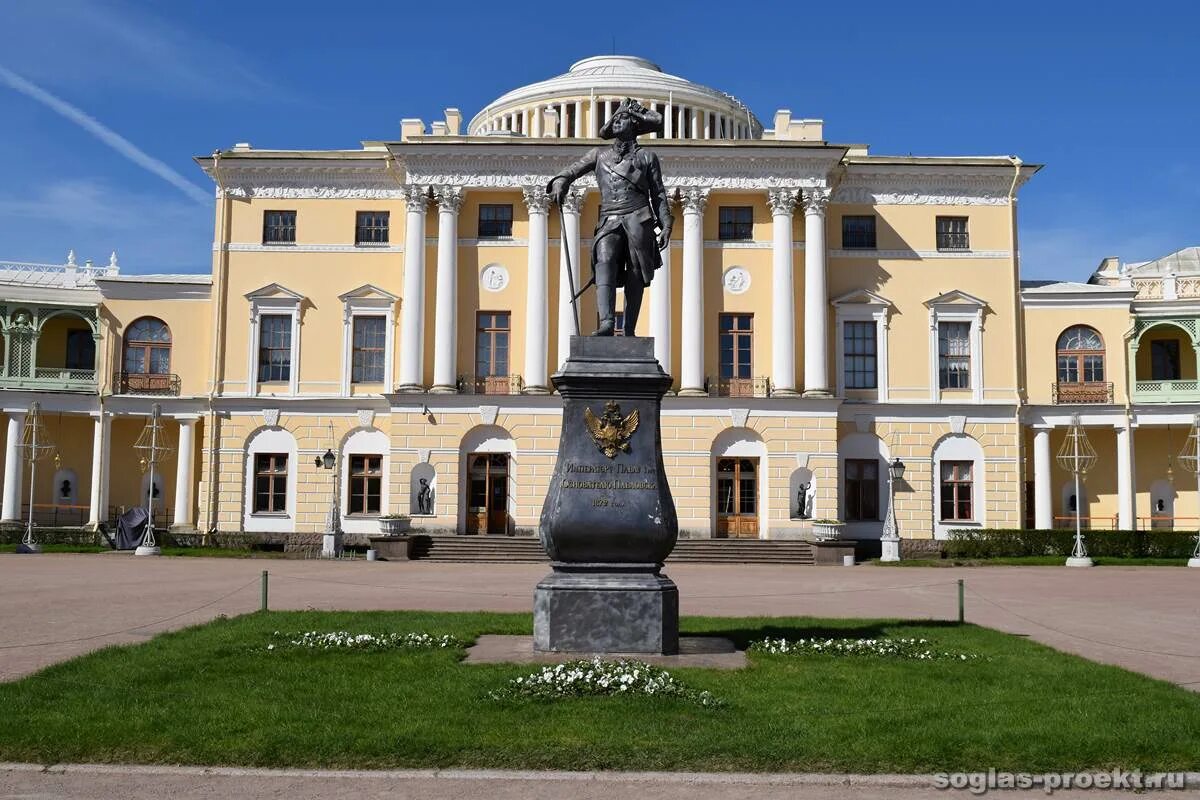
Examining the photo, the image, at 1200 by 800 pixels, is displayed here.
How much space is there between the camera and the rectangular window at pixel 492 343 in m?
44.1

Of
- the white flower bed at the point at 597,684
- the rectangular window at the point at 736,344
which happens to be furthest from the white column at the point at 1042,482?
the white flower bed at the point at 597,684

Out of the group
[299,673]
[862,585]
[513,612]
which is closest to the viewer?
[299,673]

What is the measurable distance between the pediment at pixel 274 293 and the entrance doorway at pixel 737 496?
17760 mm

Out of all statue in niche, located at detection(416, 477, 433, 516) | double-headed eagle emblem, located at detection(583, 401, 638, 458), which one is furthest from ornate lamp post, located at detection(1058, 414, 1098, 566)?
double-headed eagle emblem, located at detection(583, 401, 638, 458)

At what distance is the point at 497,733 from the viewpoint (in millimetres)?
9062

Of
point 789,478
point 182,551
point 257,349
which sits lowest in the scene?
point 182,551

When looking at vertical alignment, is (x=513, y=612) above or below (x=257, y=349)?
below

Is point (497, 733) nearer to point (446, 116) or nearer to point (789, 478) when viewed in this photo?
point (789, 478)

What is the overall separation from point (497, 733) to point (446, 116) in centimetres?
4180

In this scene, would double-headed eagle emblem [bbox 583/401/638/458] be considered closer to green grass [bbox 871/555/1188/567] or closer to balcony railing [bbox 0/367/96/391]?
green grass [bbox 871/555/1188/567]

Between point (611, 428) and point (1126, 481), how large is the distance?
3726 cm

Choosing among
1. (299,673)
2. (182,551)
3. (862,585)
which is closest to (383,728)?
(299,673)

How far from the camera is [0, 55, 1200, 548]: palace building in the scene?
139 feet

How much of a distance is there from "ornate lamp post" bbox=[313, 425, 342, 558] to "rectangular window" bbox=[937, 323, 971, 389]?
2364 centimetres
